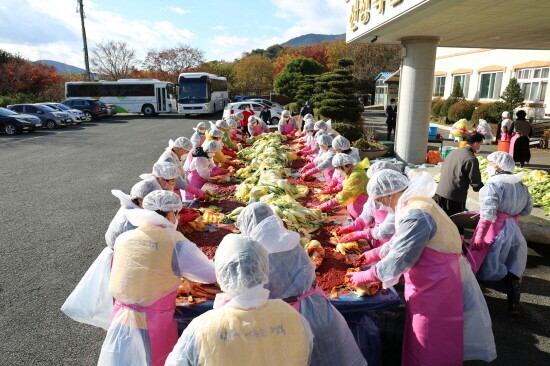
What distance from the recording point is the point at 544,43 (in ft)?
40.3

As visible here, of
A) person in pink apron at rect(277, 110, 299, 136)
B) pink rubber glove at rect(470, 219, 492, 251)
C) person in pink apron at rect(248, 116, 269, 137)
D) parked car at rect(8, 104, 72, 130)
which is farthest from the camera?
parked car at rect(8, 104, 72, 130)

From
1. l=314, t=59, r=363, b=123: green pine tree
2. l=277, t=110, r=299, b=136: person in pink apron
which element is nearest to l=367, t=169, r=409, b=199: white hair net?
l=277, t=110, r=299, b=136: person in pink apron

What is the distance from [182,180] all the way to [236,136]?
6.84 m

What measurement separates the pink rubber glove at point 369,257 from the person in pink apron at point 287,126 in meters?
9.81

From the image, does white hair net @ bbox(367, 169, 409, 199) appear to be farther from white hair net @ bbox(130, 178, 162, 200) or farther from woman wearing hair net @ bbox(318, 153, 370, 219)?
white hair net @ bbox(130, 178, 162, 200)

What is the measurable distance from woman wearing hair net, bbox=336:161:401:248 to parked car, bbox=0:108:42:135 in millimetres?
21268

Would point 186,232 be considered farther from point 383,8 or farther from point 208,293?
point 383,8

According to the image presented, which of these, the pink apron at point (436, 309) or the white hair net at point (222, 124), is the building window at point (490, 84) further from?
the pink apron at point (436, 309)

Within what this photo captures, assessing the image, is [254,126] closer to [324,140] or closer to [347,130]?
[347,130]

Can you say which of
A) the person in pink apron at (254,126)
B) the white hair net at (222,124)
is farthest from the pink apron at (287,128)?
the white hair net at (222,124)

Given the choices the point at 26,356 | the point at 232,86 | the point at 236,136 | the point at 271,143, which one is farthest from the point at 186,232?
the point at 232,86

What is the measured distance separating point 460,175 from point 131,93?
97.4ft

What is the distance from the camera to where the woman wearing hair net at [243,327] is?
1.90 meters

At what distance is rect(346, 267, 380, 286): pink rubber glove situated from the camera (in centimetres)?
322
